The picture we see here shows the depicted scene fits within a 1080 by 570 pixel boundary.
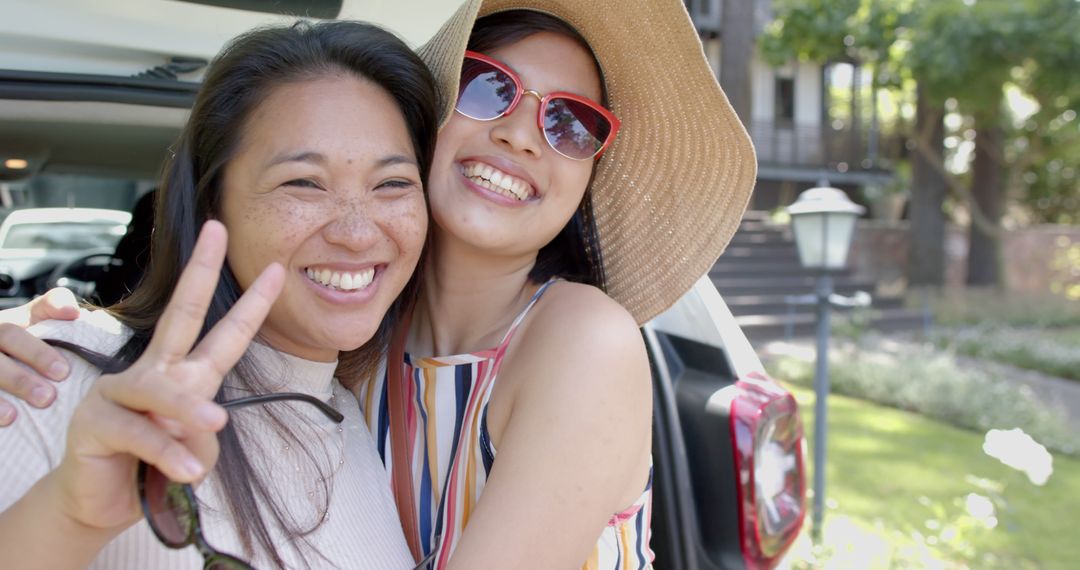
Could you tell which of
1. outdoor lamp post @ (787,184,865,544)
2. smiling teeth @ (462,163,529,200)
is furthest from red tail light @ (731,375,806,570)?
outdoor lamp post @ (787,184,865,544)

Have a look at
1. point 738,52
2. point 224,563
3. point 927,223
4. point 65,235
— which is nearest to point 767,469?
point 224,563

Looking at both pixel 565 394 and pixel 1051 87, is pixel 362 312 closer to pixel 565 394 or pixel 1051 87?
pixel 565 394

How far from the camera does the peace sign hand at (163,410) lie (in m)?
0.75

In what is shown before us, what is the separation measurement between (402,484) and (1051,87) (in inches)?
437

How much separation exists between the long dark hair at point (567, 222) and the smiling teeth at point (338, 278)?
471 mm

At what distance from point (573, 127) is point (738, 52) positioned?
5.06 m

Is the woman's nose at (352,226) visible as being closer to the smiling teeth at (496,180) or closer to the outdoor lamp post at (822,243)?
the smiling teeth at (496,180)

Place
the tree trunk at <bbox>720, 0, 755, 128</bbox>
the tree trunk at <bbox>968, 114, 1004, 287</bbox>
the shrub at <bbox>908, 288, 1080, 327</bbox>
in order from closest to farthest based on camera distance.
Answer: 1. the tree trunk at <bbox>720, 0, 755, 128</bbox>
2. the shrub at <bbox>908, 288, 1080, 327</bbox>
3. the tree trunk at <bbox>968, 114, 1004, 287</bbox>

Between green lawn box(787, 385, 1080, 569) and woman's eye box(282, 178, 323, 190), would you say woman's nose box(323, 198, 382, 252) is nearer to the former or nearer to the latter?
woman's eye box(282, 178, 323, 190)

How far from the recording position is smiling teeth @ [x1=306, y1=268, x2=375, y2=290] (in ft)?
3.96

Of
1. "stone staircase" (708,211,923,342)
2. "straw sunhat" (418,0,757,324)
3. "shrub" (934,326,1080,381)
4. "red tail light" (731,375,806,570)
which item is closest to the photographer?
"straw sunhat" (418,0,757,324)

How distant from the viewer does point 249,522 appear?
3.47 ft

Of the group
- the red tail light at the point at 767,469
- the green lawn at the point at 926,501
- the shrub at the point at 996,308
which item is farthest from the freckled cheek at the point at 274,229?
the shrub at the point at 996,308

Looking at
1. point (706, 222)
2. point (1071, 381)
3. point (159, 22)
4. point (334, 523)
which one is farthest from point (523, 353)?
point (1071, 381)
